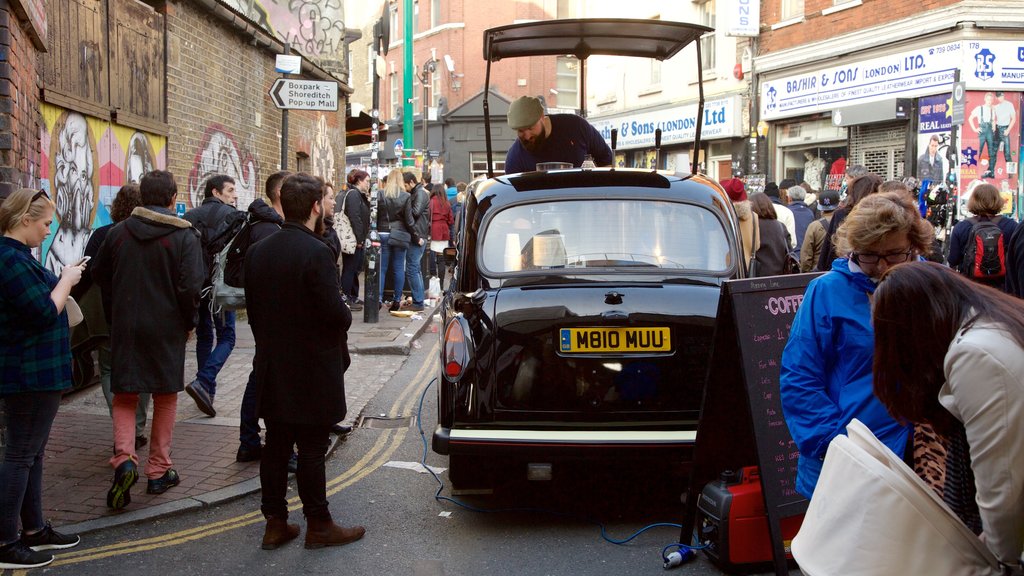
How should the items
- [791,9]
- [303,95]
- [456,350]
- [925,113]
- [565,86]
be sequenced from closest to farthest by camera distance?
[456,350]
[303,95]
[925,113]
[791,9]
[565,86]

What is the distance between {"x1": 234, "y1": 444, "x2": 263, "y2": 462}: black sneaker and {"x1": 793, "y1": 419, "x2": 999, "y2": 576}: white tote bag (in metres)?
4.80

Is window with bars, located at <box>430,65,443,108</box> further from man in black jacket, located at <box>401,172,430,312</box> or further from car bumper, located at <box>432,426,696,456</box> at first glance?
car bumper, located at <box>432,426,696,456</box>

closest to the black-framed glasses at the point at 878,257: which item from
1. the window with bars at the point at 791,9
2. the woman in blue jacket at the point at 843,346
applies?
the woman in blue jacket at the point at 843,346

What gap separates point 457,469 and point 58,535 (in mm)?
2173

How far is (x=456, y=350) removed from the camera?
554cm

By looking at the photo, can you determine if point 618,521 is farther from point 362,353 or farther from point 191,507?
point 362,353

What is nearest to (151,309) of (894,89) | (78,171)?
(78,171)

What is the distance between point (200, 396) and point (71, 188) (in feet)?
9.26

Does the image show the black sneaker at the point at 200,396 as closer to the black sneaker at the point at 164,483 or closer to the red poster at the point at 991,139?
the black sneaker at the point at 164,483

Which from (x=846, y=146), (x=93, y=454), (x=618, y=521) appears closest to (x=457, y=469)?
(x=618, y=521)

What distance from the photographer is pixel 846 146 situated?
2205cm

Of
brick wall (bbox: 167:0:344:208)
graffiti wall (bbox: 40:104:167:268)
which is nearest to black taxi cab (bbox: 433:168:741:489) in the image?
graffiti wall (bbox: 40:104:167:268)

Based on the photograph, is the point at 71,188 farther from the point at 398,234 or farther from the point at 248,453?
the point at 398,234

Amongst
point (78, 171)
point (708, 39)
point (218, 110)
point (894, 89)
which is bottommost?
point (78, 171)
